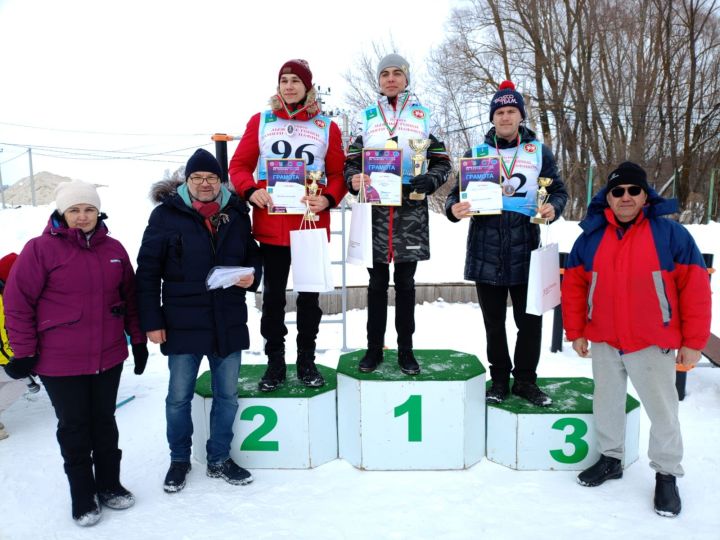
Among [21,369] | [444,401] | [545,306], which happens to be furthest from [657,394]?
[21,369]

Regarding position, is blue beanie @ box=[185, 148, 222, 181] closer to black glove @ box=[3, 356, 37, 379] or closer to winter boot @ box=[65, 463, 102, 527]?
black glove @ box=[3, 356, 37, 379]

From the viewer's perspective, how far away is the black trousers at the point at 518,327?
3.15m

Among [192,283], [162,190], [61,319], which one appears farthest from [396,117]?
[61,319]

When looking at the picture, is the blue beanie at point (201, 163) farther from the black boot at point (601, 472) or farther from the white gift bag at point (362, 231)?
the black boot at point (601, 472)

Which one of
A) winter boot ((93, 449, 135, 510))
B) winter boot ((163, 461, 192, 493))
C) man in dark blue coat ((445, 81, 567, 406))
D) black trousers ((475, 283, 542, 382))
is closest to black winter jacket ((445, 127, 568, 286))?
man in dark blue coat ((445, 81, 567, 406))

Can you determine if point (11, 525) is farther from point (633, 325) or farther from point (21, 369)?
point (633, 325)

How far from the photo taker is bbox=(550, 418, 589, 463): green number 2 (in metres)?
3.06

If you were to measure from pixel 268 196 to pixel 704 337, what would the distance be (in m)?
2.31

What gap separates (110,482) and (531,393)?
2387 mm

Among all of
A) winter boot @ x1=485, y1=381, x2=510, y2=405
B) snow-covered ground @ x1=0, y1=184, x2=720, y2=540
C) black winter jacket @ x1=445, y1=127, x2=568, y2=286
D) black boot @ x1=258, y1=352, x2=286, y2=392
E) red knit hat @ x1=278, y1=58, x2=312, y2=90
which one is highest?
red knit hat @ x1=278, y1=58, x2=312, y2=90

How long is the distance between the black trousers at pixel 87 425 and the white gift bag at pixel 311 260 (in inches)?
40.4

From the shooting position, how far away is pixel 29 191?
1259 cm

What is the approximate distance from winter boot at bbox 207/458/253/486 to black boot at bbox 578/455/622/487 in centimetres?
186

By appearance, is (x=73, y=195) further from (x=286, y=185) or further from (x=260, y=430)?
(x=260, y=430)
